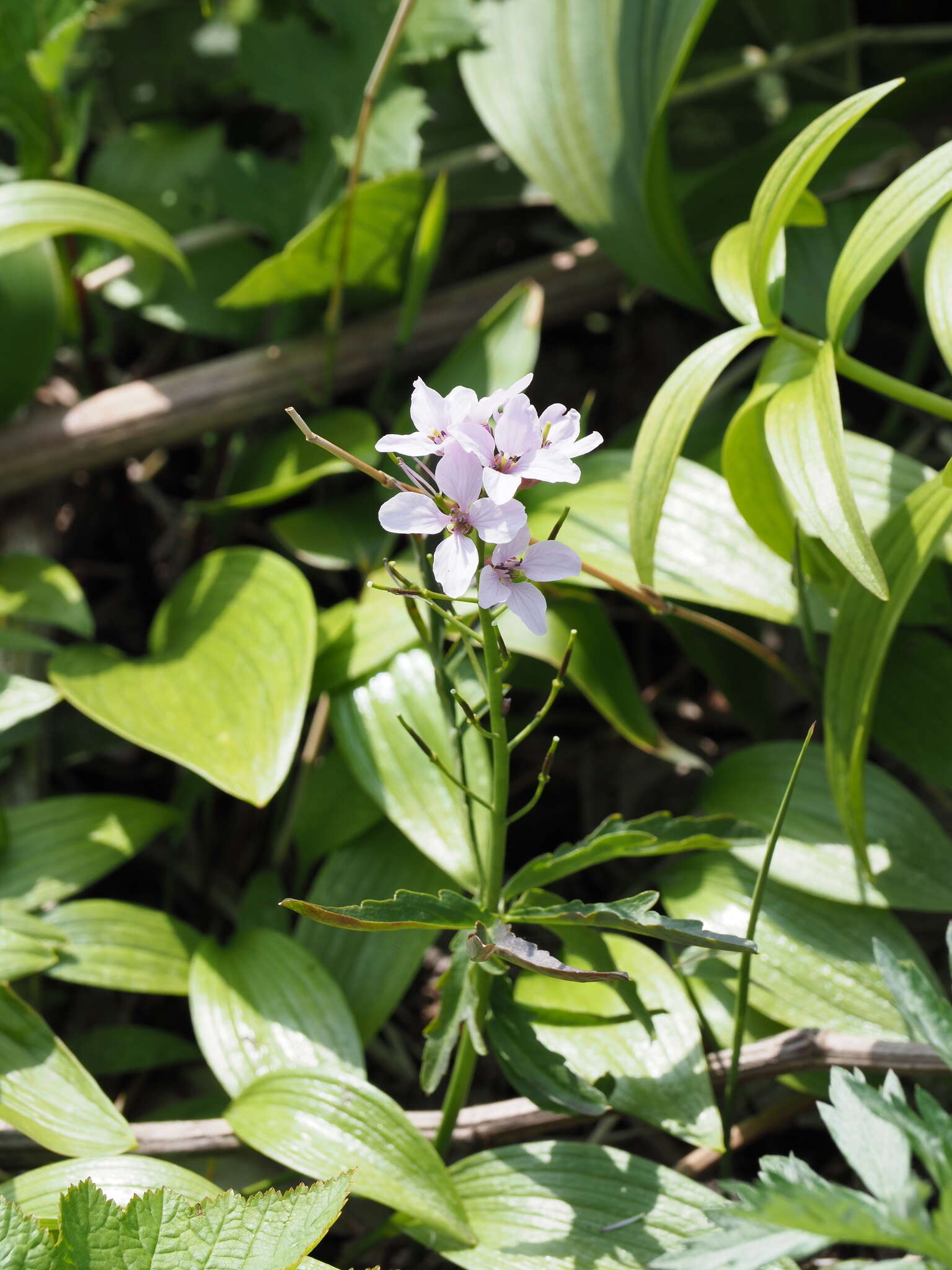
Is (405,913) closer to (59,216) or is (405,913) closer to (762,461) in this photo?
(762,461)

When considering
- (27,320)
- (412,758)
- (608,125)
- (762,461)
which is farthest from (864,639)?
(27,320)

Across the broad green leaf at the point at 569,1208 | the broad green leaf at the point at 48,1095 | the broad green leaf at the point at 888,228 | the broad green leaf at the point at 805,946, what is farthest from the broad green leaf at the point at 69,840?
the broad green leaf at the point at 888,228

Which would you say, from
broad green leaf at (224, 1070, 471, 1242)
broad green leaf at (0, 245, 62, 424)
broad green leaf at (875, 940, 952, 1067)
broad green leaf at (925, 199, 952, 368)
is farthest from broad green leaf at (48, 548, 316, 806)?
broad green leaf at (925, 199, 952, 368)

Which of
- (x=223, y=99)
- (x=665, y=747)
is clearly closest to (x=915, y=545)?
(x=665, y=747)

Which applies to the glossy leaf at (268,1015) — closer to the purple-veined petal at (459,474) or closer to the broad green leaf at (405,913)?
the broad green leaf at (405,913)

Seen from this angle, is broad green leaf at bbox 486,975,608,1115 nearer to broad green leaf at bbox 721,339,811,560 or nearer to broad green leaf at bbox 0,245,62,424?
broad green leaf at bbox 721,339,811,560

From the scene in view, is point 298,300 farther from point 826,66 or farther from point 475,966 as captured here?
point 475,966
